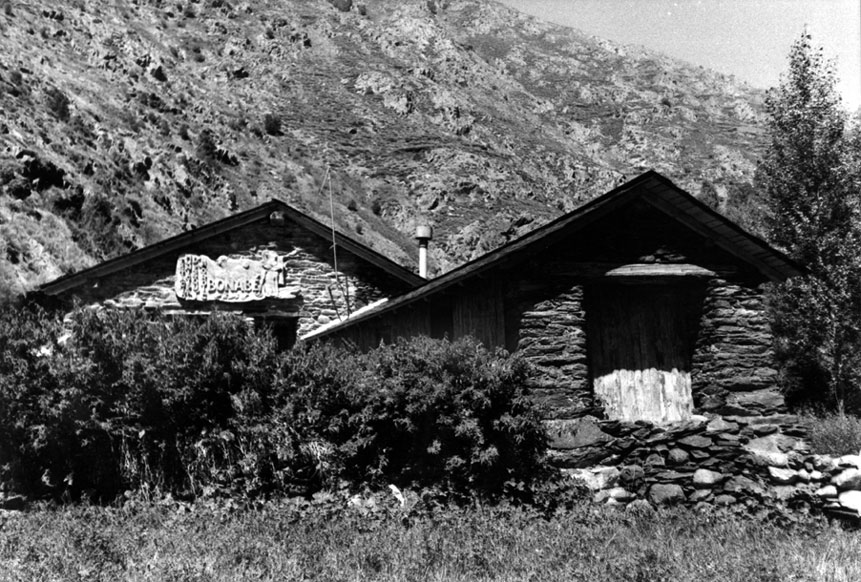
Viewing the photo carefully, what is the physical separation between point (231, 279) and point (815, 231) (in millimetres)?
13304

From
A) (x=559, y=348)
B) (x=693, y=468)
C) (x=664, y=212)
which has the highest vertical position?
(x=664, y=212)

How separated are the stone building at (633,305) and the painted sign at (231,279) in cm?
417

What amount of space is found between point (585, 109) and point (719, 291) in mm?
67067

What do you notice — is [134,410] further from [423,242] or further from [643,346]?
[423,242]

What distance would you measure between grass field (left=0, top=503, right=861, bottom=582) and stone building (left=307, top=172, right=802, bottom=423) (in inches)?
116

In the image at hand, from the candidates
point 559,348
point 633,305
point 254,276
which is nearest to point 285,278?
point 254,276

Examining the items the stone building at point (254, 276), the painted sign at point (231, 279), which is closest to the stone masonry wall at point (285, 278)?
the stone building at point (254, 276)

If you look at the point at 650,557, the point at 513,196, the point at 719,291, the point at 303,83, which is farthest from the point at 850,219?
the point at 303,83

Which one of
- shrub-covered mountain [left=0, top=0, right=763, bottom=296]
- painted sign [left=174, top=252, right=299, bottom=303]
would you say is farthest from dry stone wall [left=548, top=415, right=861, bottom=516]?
shrub-covered mountain [left=0, top=0, right=763, bottom=296]

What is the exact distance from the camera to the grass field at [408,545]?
588 centimetres

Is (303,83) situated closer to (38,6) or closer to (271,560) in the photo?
(38,6)

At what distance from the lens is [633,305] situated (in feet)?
38.6

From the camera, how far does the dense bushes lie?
877cm

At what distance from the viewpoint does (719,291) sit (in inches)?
443
